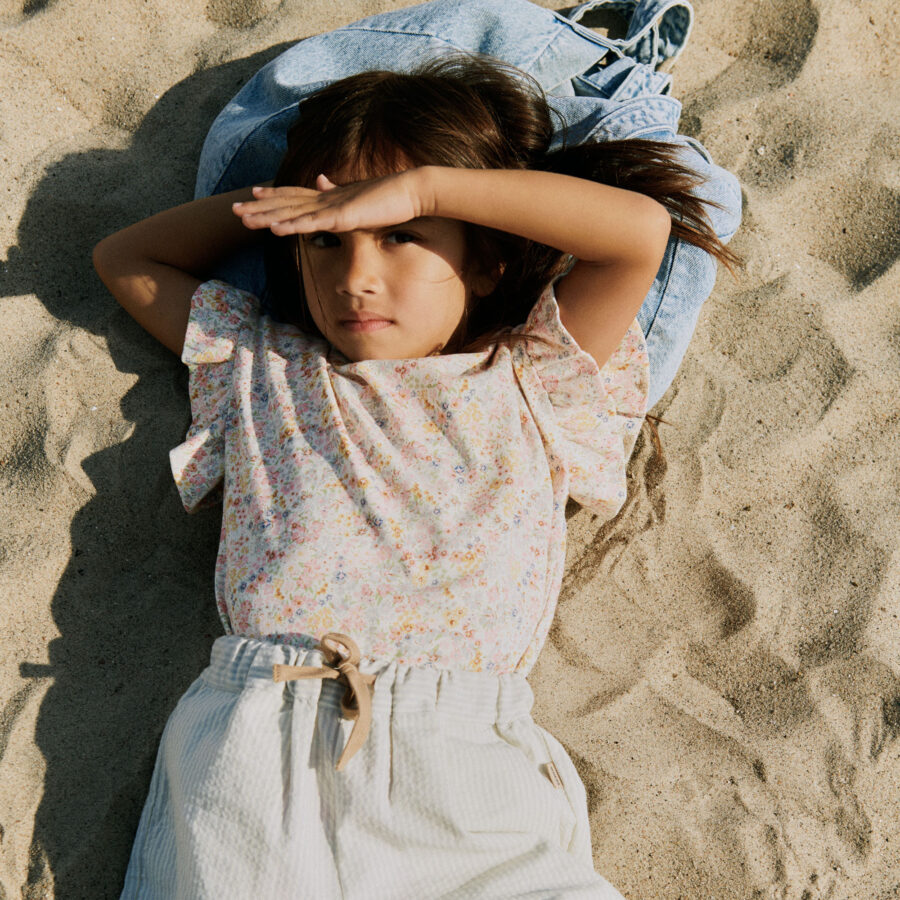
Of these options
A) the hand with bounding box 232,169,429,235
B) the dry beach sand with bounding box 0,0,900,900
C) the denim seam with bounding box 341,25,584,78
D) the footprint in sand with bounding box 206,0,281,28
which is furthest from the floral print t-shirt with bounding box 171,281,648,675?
the footprint in sand with bounding box 206,0,281,28

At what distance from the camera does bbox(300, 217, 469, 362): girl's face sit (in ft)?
5.56

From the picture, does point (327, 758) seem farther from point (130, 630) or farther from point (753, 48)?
point (753, 48)

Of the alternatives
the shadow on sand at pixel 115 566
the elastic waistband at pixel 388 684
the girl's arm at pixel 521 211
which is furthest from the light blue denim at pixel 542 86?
the elastic waistband at pixel 388 684

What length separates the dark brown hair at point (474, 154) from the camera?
1.78 metres

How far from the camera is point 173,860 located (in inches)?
63.0

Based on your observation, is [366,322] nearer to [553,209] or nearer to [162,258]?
[553,209]

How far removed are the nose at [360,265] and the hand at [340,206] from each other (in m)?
0.06

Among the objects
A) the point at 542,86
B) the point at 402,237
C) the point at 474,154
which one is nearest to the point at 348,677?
the point at 402,237

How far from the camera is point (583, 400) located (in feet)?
6.18

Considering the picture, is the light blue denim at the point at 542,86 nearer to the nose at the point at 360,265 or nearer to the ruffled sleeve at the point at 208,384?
the ruffled sleeve at the point at 208,384

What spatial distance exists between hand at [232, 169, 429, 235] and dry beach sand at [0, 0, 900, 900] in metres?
0.63

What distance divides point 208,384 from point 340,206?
0.58 m

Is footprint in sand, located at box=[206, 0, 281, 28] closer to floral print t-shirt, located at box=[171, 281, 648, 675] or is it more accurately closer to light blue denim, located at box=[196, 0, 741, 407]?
light blue denim, located at box=[196, 0, 741, 407]

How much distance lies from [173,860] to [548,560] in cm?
90
